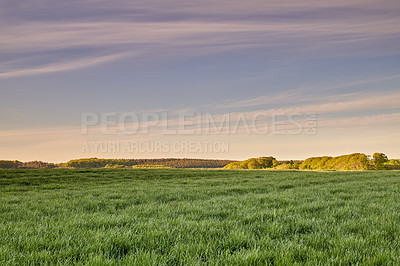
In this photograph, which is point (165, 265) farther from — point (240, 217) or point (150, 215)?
point (150, 215)

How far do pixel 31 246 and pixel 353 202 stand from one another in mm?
9380

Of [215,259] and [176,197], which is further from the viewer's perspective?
[176,197]

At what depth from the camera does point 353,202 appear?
883 cm

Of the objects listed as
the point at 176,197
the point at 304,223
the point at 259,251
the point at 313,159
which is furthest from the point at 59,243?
the point at 313,159

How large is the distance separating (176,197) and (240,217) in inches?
217

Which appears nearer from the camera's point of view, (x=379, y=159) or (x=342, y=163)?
(x=379, y=159)

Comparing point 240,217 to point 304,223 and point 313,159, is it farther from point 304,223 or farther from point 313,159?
point 313,159

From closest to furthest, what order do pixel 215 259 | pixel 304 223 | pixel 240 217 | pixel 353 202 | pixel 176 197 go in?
1. pixel 215 259
2. pixel 304 223
3. pixel 240 217
4. pixel 353 202
5. pixel 176 197

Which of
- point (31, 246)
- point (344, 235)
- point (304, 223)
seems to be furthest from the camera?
point (304, 223)

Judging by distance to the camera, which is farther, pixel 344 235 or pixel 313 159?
pixel 313 159

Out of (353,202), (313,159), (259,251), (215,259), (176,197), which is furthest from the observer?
(313,159)

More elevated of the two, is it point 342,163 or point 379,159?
point 379,159

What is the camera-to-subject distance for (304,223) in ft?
18.9

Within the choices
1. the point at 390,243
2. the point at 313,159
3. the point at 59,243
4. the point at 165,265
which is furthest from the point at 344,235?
the point at 313,159
